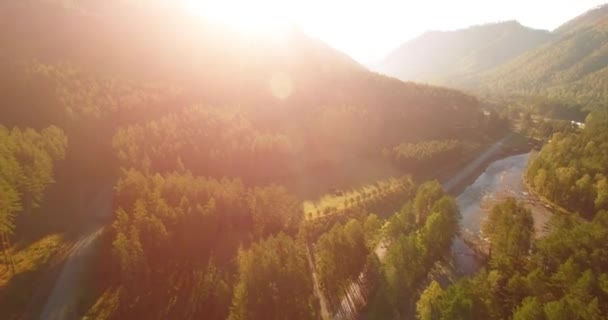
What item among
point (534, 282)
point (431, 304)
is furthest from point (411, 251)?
point (534, 282)

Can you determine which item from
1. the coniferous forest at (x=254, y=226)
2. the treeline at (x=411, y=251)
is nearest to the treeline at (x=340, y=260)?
the coniferous forest at (x=254, y=226)

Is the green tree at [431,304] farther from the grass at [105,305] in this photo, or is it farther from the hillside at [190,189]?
the grass at [105,305]

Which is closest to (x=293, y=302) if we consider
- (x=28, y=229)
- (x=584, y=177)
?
(x=28, y=229)

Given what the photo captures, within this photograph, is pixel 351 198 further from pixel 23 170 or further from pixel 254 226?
pixel 23 170

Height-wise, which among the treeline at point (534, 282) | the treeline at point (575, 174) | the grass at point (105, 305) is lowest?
the treeline at point (575, 174)

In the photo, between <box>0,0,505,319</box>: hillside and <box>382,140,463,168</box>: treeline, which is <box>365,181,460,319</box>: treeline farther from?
<box>382,140,463,168</box>: treeline
